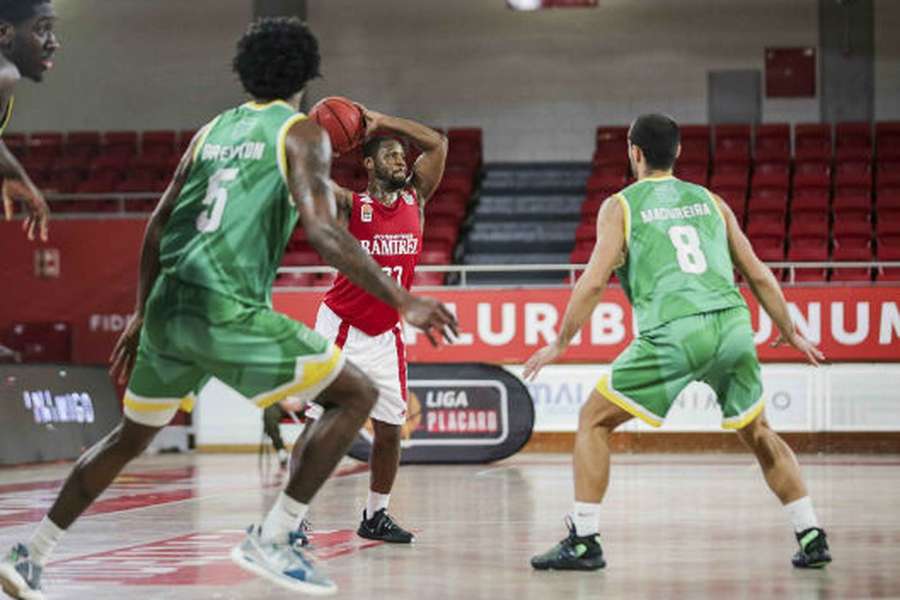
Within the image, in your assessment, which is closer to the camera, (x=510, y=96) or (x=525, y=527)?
(x=525, y=527)

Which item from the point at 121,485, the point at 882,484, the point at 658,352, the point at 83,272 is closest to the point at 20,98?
the point at 83,272

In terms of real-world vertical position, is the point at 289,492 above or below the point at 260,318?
below

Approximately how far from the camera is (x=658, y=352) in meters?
7.23

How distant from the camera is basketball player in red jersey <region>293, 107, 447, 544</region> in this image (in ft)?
29.4

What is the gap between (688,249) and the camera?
738 cm

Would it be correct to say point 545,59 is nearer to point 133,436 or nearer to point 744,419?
point 744,419

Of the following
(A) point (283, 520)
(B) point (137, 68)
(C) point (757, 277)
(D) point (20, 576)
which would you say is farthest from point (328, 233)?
(B) point (137, 68)

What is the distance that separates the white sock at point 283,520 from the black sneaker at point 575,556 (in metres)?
1.63

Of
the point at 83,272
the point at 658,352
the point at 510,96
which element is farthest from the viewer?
the point at 510,96

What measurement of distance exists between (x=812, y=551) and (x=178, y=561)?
9.59 ft

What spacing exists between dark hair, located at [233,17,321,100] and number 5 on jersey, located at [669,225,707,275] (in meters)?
2.07

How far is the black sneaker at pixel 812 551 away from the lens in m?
7.24

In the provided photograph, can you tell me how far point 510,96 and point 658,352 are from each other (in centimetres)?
1785

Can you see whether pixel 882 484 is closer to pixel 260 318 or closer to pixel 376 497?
pixel 376 497
